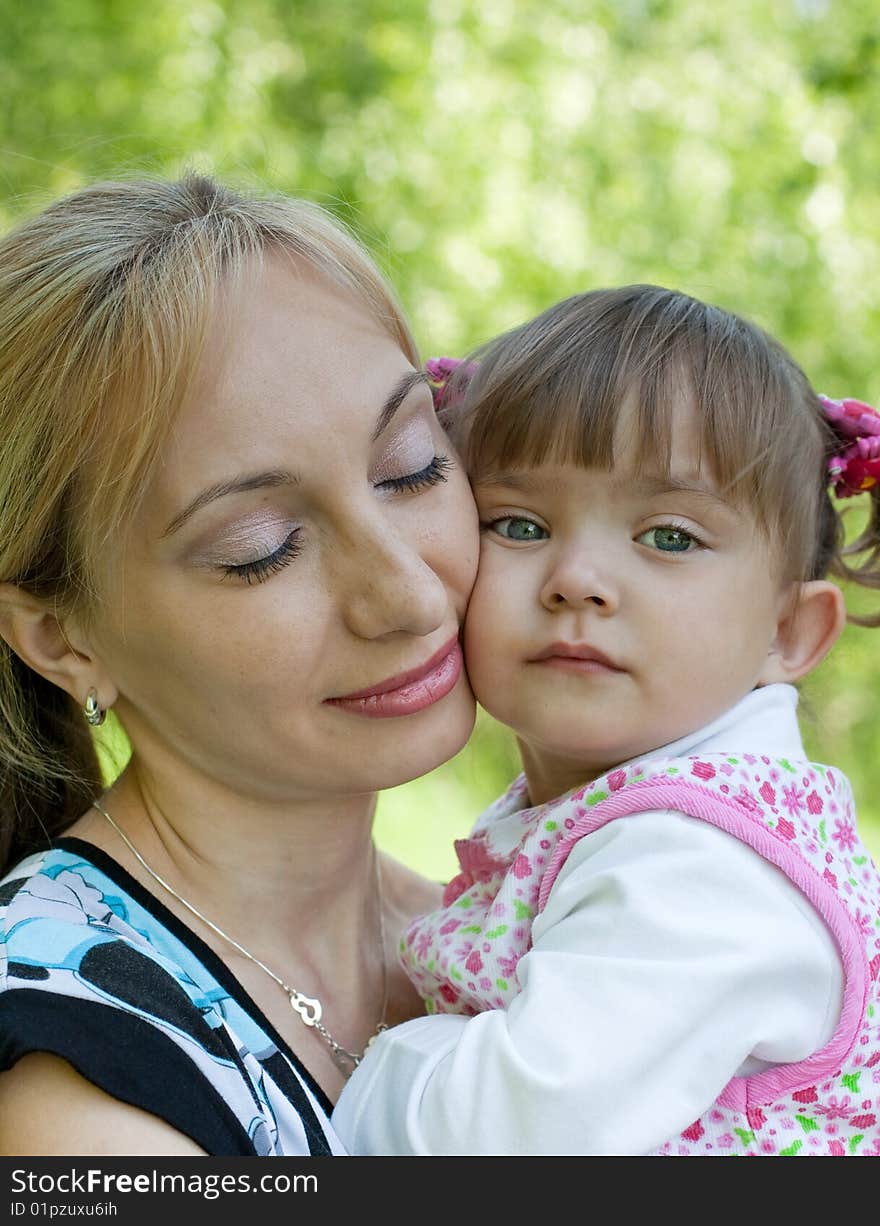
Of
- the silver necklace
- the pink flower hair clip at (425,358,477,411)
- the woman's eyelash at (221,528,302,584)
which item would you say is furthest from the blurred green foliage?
the woman's eyelash at (221,528,302,584)

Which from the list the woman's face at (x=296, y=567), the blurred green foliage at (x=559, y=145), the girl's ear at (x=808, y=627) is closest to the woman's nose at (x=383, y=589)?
the woman's face at (x=296, y=567)

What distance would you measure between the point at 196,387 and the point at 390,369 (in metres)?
0.30

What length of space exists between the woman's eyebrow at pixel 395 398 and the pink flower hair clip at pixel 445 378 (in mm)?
227

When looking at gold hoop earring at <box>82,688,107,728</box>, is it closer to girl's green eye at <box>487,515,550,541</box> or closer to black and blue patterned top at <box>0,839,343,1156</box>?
black and blue patterned top at <box>0,839,343,1156</box>

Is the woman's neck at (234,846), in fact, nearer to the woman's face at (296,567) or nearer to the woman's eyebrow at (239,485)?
the woman's face at (296,567)

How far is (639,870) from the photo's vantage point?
1696 mm

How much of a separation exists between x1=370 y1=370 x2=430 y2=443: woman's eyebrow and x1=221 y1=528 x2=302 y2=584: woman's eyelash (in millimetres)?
200

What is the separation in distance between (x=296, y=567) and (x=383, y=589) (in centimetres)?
13

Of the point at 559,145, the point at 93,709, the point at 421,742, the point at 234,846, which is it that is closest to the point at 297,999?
the point at 234,846

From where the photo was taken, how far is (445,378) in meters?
2.54

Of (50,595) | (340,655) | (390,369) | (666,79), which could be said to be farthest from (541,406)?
(666,79)

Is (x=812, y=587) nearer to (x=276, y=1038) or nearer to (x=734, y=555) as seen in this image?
(x=734, y=555)

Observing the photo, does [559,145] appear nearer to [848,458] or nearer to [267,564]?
[848,458]

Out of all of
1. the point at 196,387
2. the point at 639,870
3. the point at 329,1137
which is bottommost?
the point at 329,1137
